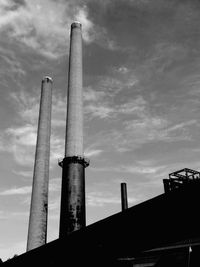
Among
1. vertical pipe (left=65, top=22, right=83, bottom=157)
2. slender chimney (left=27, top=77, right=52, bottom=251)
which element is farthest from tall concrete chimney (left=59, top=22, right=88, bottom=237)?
slender chimney (left=27, top=77, right=52, bottom=251)

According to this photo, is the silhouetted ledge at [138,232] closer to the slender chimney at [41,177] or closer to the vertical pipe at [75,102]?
the vertical pipe at [75,102]

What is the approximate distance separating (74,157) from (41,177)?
18.8 feet

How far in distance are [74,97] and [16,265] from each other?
1201cm

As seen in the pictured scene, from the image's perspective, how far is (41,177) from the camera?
22.4 meters

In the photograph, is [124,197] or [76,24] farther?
[76,24]

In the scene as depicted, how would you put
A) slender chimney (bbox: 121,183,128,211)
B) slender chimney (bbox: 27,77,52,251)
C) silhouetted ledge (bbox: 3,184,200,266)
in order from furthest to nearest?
slender chimney (bbox: 27,77,52,251), slender chimney (bbox: 121,183,128,211), silhouetted ledge (bbox: 3,184,200,266)

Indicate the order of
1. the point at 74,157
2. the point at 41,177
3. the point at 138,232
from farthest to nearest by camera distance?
the point at 41,177
the point at 74,157
the point at 138,232

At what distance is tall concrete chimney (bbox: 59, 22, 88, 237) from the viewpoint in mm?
16281

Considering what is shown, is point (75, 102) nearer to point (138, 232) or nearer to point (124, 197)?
point (124, 197)

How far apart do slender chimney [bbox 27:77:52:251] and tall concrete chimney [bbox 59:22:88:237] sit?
422 centimetres

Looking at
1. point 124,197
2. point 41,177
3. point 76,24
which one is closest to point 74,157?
point 124,197

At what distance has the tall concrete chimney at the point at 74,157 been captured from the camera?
1628 centimetres

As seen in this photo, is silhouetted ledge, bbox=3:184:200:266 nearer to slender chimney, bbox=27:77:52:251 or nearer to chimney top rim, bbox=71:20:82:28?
slender chimney, bbox=27:77:52:251

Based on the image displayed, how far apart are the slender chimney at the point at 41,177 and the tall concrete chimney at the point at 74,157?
4.22m
